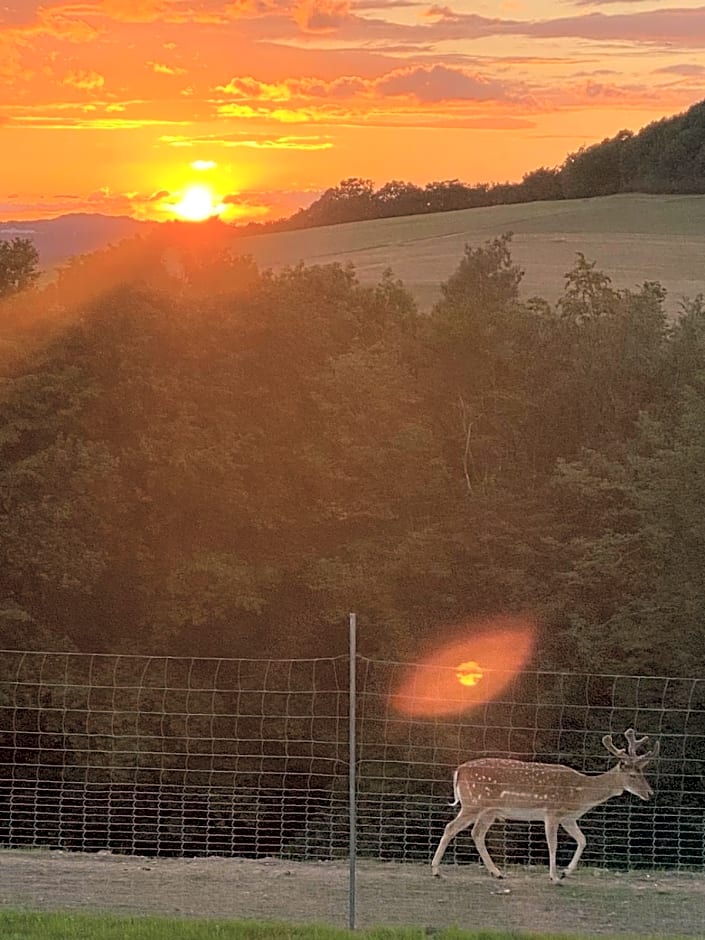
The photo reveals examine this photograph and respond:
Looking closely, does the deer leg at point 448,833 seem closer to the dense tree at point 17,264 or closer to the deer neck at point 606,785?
the deer neck at point 606,785

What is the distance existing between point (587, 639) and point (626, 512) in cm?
303

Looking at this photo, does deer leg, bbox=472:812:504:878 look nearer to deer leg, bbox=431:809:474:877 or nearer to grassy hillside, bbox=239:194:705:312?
deer leg, bbox=431:809:474:877

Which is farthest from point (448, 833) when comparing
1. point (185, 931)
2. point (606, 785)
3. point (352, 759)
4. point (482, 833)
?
point (185, 931)

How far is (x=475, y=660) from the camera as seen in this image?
25547mm

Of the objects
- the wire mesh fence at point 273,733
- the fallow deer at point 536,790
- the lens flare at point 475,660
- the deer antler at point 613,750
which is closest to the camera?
the deer antler at point 613,750

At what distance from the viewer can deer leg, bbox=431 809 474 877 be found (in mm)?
9477

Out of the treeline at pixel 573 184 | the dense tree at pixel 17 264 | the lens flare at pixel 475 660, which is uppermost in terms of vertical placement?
the treeline at pixel 573 184

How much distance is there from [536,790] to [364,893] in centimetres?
181

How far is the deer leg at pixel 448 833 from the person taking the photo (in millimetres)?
9477

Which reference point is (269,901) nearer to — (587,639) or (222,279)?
(587,639)

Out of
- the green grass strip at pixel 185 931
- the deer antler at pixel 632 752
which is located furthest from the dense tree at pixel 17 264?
the green grass strip at pixel 185 931

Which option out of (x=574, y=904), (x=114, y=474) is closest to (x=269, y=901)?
(x=574, y=904)

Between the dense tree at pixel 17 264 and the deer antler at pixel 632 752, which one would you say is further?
the dense tree at pixel 17 264

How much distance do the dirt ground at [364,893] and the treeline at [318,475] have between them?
13.7m
